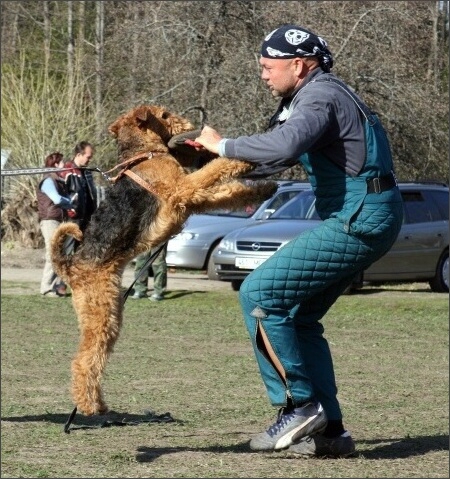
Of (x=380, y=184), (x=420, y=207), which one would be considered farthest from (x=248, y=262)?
(x=380, y=184)

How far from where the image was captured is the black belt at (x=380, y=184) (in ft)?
15.5

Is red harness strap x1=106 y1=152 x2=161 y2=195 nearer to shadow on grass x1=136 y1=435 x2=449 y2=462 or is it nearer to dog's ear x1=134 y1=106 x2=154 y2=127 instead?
dog's ear x1=134 y1=106 x2=154 y2=127

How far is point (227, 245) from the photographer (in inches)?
601

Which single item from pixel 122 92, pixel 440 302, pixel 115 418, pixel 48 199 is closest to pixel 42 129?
pixel 122 92

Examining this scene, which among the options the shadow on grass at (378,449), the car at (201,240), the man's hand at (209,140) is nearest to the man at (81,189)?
the car at (201,240)

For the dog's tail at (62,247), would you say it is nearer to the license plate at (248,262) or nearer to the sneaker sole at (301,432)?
the sneaker sole at (301,432)

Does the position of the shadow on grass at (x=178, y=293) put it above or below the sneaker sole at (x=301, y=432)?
below

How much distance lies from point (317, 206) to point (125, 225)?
105 centimetres

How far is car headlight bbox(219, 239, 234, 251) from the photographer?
15195 millimetres

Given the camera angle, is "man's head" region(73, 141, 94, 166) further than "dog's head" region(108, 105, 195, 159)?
Yes

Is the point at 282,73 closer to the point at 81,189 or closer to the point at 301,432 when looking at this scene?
the point at 301,432

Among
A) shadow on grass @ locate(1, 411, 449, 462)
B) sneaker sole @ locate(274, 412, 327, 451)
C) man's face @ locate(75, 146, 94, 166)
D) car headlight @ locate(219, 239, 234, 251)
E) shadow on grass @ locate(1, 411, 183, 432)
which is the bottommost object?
car headlight @ locate(219, 239, 234, 251)

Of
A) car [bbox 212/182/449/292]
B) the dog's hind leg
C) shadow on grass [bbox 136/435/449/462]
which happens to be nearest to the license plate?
car [bbox 212/182/449/292]

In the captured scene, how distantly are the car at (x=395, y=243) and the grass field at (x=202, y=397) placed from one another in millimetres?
1695
